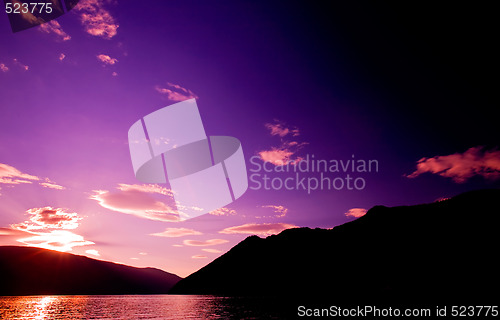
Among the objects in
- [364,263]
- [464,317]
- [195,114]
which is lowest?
[464,317]

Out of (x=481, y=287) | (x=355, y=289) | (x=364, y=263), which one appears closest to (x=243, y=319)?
(x=481, y=287)

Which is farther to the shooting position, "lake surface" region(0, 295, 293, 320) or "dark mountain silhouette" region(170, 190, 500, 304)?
"dark mountain silhouette" region(170, 190, 500, 304)

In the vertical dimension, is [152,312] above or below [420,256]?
below

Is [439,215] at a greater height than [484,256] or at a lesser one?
greater

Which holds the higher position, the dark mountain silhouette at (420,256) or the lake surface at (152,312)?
the dark mountain silhouette at (420,256)

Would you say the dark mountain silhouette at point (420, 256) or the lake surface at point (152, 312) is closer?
the lake surface at point (152, 312)

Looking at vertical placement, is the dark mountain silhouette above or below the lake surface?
above

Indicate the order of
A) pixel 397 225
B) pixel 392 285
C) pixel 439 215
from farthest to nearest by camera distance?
pixel 397 225, pixel 439 215, pixel 392 285

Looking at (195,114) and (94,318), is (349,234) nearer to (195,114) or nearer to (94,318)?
(94,318)

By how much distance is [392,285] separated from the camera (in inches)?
4360

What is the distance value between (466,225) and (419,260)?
32.7 metres

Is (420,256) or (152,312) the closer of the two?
(152,312)

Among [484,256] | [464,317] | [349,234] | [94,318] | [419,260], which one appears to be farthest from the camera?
[349,234]

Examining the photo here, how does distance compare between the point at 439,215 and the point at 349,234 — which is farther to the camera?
the point at 349,234
